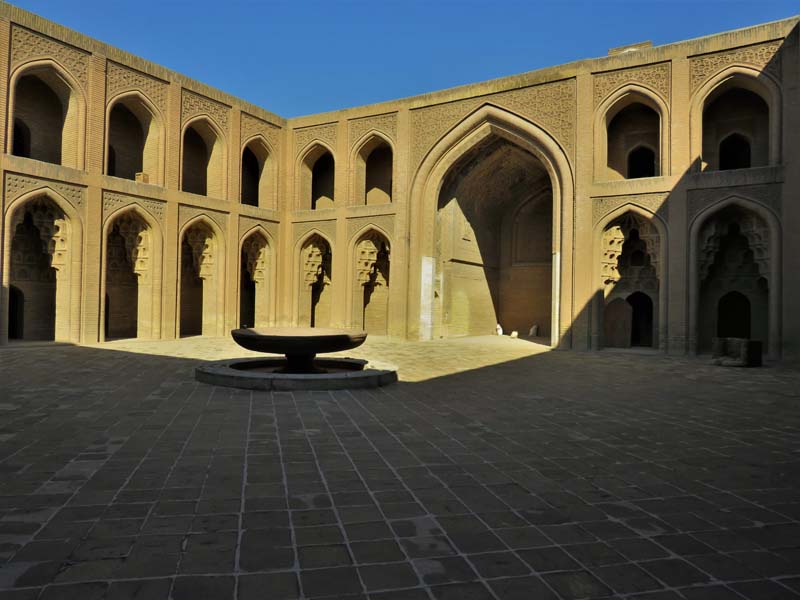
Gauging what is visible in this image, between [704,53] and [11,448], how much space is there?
16028mm

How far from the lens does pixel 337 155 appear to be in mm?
19312

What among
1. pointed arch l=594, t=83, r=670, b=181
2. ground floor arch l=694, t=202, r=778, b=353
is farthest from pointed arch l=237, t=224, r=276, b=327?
ground floor arch l=694, t=202, r=778, b=353

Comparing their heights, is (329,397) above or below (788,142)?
below

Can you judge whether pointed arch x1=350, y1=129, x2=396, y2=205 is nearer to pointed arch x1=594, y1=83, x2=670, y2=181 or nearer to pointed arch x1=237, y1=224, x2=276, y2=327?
pointed arch x1=237, y1=224, x2=276, y2=327

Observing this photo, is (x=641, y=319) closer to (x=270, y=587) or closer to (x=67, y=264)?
(x=67, y=264)

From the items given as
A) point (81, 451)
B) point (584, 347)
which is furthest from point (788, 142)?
point (81, 451)

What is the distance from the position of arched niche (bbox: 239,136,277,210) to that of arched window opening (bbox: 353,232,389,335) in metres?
3.75

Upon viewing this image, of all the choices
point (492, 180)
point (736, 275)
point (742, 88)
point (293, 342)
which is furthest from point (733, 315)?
point (293, 342)

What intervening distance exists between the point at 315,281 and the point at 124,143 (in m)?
7.53

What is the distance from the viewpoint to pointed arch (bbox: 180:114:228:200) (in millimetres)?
17797

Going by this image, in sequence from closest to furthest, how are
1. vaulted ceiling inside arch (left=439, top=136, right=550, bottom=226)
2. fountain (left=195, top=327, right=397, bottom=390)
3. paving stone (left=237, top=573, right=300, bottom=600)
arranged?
1. paving stone (left=237, top=573, right=300, bottom=600)
2. fountain (left=195, top=327, right=397, bottom=390)
3. vaulted ceiling inside arch (left=439, top=136, right=550, bottom=226)

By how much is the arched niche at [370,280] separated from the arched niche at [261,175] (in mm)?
3662

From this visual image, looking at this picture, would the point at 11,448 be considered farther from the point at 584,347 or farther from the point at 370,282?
the point at 370,282

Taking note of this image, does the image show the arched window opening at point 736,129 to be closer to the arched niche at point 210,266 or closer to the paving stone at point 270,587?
the arched niche at point 210,266
